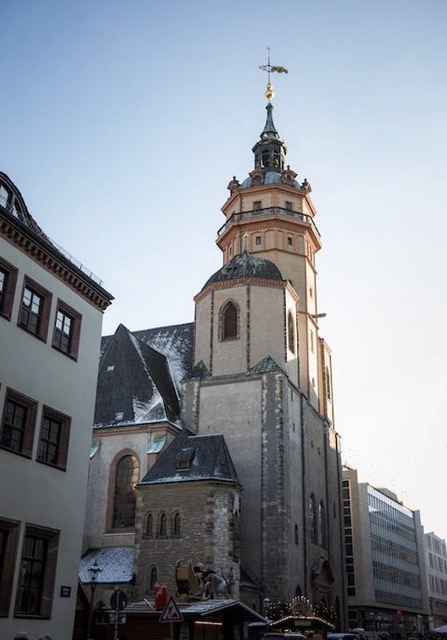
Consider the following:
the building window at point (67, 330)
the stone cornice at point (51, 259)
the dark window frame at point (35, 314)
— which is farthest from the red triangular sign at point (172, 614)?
the stone cornice at point (51, 259)

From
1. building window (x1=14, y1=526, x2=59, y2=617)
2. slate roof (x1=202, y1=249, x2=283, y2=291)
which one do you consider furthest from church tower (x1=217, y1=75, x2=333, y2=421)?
building window (x1=14, y1=526, x2=59, y2=617)

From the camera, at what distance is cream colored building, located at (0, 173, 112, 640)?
57.5ft

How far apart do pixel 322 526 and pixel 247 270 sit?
1527 centimetres

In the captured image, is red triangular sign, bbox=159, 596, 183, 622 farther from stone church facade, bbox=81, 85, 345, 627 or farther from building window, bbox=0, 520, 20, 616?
stone church facade, bbox=81, 85, 345, 627

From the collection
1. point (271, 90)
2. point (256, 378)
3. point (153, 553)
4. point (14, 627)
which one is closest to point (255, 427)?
point (256, 378)

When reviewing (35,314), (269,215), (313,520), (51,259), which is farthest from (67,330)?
(269,215)

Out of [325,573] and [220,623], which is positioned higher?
[325,573]

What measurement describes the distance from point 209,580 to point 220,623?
4.94m

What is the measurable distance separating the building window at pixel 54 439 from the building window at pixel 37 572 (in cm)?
192

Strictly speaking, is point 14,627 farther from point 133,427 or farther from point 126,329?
point 126,329

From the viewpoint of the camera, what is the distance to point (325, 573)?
Result: 38.4 meters

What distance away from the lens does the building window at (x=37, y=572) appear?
58.0 ft

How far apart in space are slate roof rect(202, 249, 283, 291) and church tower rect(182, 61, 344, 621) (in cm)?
7

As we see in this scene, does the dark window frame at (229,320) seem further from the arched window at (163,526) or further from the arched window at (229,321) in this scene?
the arched window at (163,526)
